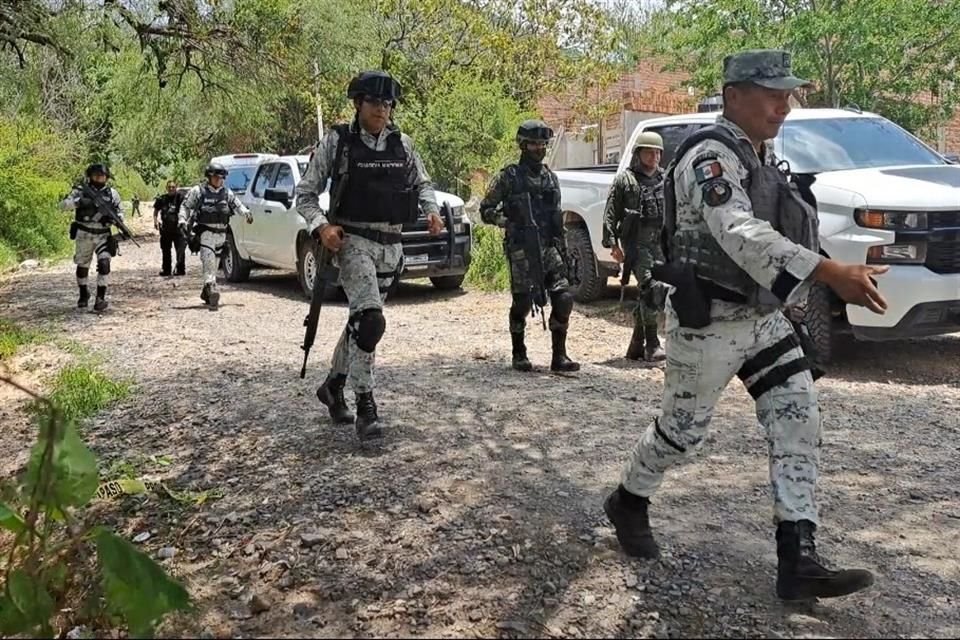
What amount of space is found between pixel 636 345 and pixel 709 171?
4.39 metres

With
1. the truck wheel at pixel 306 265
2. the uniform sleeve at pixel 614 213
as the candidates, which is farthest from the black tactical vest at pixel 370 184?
the truck wheel at pixel 306 265

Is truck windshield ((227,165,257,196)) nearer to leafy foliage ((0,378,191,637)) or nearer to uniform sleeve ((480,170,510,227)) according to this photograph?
uniform sleeve ((480,170,510,227))

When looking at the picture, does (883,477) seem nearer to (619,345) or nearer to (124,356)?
(619,345)

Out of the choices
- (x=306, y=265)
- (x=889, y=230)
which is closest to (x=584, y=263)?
(x=306, y=265)

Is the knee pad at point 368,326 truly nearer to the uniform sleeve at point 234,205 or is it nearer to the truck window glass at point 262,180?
the uniform sleeve at point 234,205

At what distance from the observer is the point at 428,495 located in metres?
4.06

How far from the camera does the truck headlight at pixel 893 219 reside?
19.6ft

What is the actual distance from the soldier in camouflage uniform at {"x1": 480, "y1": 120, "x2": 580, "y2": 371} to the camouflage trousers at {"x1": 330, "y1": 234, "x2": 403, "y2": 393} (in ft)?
5.87

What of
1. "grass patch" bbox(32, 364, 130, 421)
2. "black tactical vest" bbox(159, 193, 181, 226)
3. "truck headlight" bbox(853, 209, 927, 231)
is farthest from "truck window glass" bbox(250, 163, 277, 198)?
"truck headlight" bbox(853, 209, 927, 231)

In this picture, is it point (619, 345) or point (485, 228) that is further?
point (485, 228)

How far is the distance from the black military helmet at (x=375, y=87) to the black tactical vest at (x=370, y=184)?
0.26 metres

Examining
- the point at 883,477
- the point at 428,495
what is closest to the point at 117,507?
the point at 428,495

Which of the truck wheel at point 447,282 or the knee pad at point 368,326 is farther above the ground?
the knee pad at point 368,326

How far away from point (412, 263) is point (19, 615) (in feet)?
25.6
